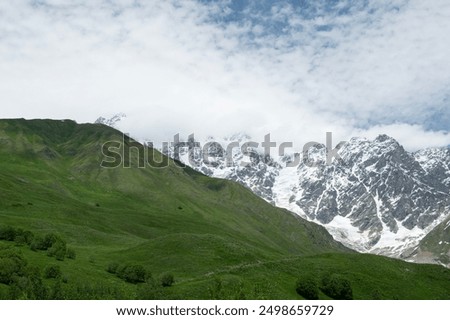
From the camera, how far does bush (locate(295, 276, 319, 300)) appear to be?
2330 inches

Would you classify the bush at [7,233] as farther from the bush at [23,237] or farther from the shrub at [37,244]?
the shrub at [37,244]

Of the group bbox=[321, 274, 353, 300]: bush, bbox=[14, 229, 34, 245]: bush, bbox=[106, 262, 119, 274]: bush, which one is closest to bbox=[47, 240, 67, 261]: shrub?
bbox=[106, 262, 119, 274]: bush

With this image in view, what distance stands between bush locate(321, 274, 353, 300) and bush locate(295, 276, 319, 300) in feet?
9.09

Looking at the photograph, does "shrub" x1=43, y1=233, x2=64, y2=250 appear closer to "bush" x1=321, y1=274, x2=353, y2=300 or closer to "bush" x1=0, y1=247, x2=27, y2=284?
"bush" x1=0, y1=247, x2=27, y2=284

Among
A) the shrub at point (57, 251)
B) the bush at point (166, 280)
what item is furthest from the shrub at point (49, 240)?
the bush at point (166, 280)

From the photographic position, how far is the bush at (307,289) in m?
59.2

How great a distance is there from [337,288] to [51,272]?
33890 mm

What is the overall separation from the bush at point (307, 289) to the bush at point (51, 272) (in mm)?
27570
